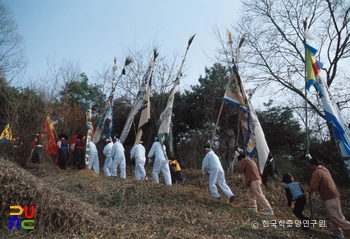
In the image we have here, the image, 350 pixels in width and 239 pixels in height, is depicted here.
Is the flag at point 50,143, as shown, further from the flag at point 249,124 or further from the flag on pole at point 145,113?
the flag at point 249,124

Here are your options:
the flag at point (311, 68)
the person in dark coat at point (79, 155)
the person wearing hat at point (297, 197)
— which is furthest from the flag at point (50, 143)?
the flag at point (311, 68)

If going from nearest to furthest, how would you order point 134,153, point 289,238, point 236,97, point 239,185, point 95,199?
point 289,238 < point 95,199 < point 236,97 < point 134,153 < point 239,185

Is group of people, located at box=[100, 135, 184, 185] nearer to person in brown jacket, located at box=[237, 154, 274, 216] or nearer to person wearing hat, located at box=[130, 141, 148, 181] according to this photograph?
person wearing hat, located at box=[130, 141, 148, 181]

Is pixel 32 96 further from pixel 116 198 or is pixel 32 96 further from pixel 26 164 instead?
pixel 116 198

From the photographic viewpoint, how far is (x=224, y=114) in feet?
65.4

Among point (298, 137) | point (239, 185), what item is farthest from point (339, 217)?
point (298, 137)

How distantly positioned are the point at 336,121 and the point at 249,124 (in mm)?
2320

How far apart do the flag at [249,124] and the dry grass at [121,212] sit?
1613mm

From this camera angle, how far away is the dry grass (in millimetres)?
6309

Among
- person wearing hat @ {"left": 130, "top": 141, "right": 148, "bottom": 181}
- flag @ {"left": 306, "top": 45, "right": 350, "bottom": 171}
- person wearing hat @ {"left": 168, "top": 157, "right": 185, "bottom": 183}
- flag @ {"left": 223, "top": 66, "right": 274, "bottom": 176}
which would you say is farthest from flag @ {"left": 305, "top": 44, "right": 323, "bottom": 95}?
person wearing hat @ {"left": 130, "top": 141, "right": 148, "bottom": 181}

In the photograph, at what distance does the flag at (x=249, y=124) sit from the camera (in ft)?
30.3

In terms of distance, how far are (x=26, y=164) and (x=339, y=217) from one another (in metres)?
9.43

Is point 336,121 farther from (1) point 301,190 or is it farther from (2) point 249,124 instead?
(2) point 249,124

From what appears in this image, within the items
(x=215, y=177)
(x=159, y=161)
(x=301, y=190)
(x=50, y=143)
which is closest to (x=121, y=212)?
(x=215, y=177)
